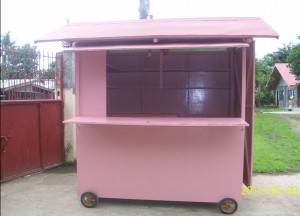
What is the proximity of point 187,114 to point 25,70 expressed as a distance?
3189mm

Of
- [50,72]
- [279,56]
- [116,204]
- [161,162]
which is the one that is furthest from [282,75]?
[116,204]

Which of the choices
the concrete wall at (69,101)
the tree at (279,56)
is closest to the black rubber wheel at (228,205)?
the concrete wall at (69,101)

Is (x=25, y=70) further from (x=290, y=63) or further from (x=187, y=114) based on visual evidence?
(x=290, y=63)

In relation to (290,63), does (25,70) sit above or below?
below

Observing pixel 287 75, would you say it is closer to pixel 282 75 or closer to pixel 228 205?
pixel 282 75

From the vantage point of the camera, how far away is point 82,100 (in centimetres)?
495

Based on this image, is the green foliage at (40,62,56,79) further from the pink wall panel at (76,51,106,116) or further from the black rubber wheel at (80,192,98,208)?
the black rubber wheel at (80,192,98,208)

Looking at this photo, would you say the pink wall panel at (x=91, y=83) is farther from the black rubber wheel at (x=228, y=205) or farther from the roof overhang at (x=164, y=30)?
the black rubber wheel at (x=228, y=205)

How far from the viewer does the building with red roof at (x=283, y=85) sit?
3253cm

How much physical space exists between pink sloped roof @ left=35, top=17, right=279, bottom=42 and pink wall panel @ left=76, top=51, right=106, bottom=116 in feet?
1.26

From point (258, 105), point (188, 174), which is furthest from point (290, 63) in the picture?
point (188, 174)

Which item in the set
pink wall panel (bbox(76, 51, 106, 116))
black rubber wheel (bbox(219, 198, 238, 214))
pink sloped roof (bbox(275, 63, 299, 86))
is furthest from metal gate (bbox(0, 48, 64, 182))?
pink sloped roof (bbox(275, 63, 299, 86))

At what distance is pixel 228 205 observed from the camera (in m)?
4.66

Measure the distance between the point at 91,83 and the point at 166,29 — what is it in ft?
4.34
